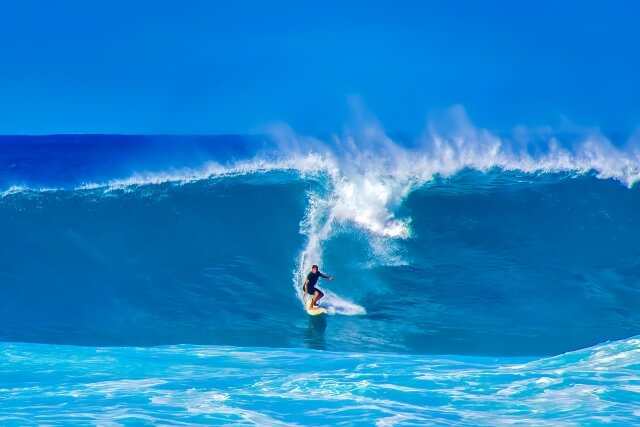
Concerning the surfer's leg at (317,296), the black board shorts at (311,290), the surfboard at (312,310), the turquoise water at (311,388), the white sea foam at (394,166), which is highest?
the white sea foam at (394,166)

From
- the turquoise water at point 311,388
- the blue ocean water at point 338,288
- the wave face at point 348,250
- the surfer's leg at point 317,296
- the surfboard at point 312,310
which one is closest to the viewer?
the turquoise water at point 311,388

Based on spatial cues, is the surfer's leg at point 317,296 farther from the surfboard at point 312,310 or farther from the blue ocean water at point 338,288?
the blue ocean water at point 338,288

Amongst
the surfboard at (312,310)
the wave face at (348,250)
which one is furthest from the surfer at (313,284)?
the wave face at (348,250)

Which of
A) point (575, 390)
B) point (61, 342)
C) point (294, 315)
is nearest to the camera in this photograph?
point (575, 390)

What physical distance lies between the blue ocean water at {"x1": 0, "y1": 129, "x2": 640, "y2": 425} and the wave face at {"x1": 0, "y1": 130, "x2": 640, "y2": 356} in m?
0.05

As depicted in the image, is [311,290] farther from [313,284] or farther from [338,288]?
[338,288]

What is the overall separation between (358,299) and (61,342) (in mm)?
4262

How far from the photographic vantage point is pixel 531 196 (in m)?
15.6

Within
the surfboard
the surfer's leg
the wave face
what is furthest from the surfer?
the wave face

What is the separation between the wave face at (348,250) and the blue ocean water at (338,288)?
47 mm

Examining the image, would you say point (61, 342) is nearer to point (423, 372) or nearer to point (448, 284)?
point (423, 372)

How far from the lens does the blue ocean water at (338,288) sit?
688 cm

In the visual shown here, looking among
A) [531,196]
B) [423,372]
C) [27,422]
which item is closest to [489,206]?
[531,196]

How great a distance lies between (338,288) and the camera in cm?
1171
